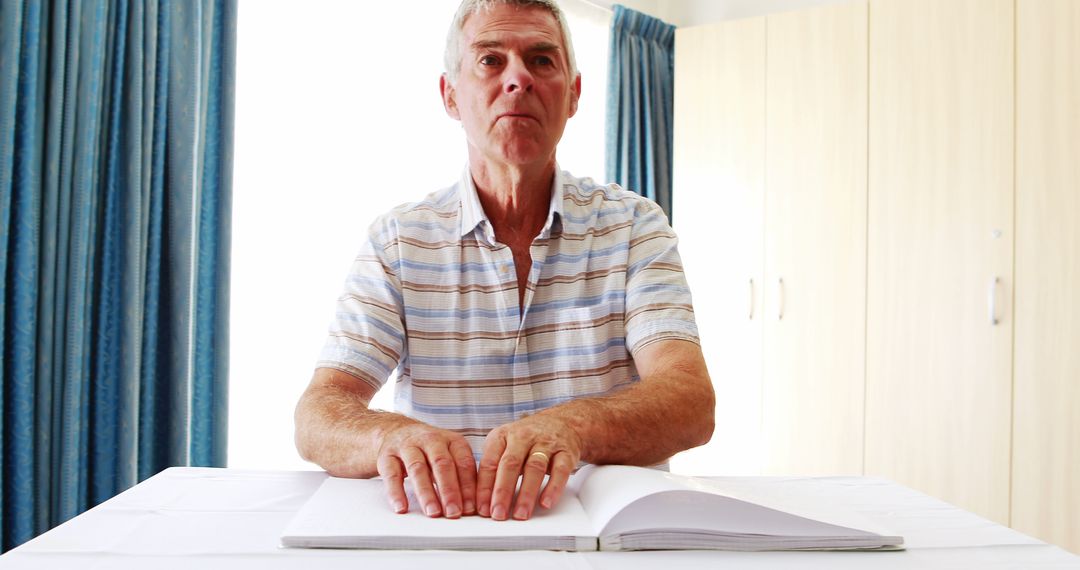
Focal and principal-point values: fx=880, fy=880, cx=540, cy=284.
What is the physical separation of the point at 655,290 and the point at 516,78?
44cm

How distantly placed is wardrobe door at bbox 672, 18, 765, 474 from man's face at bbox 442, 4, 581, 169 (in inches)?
75.3

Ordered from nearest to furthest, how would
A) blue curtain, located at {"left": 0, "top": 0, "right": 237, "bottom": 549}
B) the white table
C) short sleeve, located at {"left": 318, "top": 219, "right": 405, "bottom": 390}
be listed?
the white table → short sleeve, located at {"left": 318, "top": 219, "right": 405, "bottom": 390} → blue curtain, located at {"left": 0, "top": 0, "right": 237, "bottom": 549}

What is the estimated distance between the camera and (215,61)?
242cm

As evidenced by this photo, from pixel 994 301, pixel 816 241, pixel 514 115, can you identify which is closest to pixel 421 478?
pixel 514 115

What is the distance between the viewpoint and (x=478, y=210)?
1.57 metres

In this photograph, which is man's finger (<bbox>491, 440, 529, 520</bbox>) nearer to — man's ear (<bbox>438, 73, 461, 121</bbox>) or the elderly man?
the elderly man

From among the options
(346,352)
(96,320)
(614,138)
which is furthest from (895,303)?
(96,320)

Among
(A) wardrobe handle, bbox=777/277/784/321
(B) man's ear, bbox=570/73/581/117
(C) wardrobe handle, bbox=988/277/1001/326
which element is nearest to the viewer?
(B) man's ear, bbox=570/73/581/117

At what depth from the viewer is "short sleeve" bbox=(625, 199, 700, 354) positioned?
1.41m

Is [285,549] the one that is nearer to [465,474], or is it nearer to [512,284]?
[465,474]

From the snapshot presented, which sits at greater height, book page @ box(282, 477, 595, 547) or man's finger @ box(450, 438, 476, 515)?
man's finger @ box(450, 438, 476, 515)

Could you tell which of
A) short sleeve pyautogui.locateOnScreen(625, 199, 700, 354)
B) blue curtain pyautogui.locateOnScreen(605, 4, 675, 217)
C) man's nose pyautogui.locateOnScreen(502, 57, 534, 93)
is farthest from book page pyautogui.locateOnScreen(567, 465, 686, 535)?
blue curtain pyautogui.locateOnScreen(605, 4, 675, 217)

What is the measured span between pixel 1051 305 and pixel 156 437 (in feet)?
8.50

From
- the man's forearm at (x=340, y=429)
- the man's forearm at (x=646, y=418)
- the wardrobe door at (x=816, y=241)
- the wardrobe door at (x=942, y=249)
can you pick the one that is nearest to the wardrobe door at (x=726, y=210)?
the wardrobe door at (x=816, y=241)
